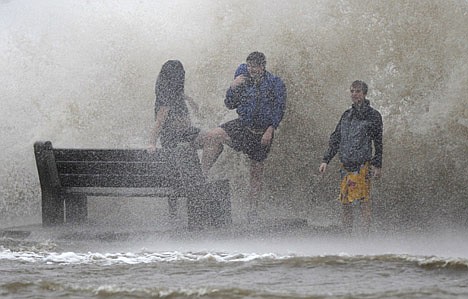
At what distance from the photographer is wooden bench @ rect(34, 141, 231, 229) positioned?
8.80 m

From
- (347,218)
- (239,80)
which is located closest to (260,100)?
(239,80)

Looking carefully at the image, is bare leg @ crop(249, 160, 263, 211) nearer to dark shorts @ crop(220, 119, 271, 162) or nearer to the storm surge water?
dark shorts @ crop(220, 119, 271, 162)

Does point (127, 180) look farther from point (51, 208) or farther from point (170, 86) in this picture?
point (170, 86)

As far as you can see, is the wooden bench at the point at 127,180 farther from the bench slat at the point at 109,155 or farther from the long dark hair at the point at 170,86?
the long dark hair at the point at 170,86

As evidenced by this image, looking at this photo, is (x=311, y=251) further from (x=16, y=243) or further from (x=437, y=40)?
(x=437, y=40)

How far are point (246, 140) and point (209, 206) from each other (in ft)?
3.80

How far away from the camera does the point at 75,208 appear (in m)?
9.66

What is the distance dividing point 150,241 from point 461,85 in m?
4.63

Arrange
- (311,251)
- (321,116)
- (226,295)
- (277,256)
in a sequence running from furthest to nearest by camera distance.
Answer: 1. (321,116)
2. (311,251)
3. (277,256)
4. (226,295)

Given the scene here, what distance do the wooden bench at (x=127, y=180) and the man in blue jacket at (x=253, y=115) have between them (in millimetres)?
750

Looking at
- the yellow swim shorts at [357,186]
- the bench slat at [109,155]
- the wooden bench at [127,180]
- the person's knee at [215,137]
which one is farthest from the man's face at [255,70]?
the bench slat at [109,155]

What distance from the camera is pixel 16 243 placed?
8664mm

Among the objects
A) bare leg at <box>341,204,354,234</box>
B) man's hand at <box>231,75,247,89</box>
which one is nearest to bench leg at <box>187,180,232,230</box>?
bare leg at <box>341,204,354,234</box>

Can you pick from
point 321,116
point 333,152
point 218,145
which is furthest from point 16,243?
point 321,116
